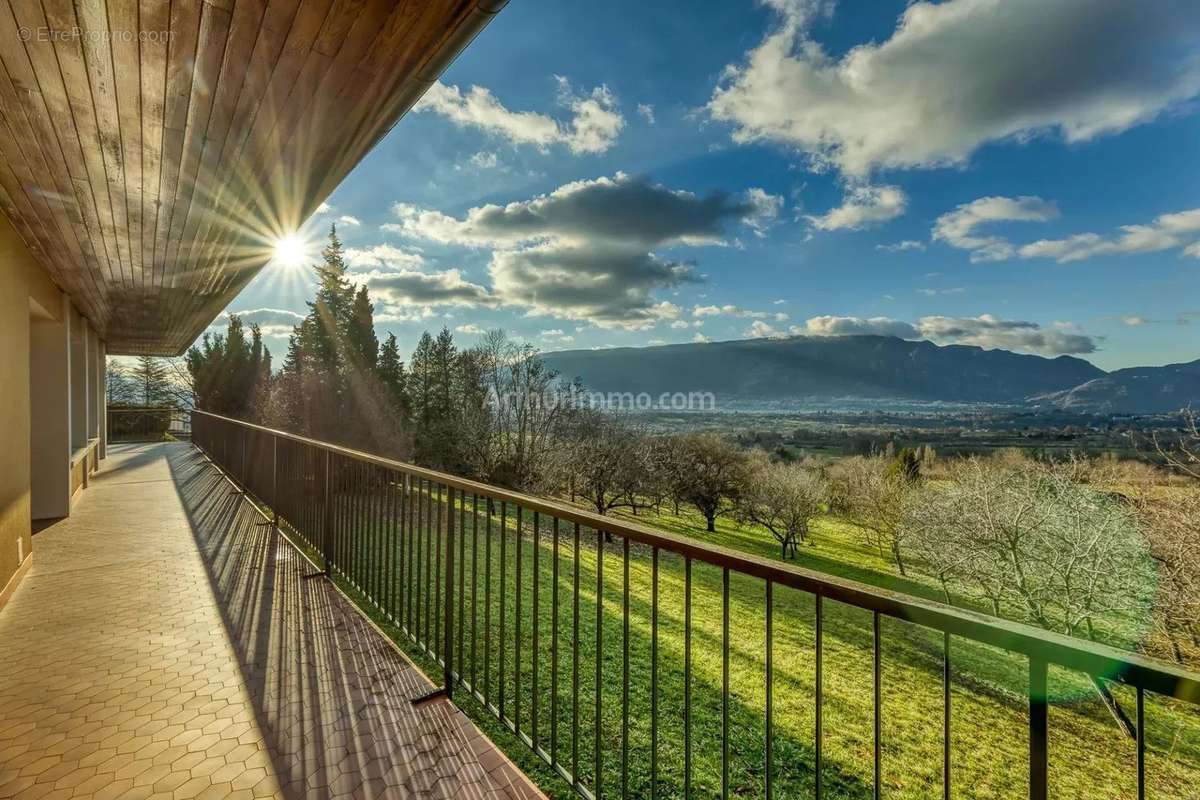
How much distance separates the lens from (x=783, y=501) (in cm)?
2520

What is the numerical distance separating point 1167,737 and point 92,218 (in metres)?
18.8

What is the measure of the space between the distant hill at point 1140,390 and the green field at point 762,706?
4580 cm

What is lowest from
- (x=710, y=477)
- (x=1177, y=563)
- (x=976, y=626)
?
(x=710, y=477)

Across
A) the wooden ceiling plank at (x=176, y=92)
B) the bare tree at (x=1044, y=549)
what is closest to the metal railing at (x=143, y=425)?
the wooden ceiling plank at (x=176, y=92)

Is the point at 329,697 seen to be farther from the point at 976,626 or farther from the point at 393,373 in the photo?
the point at 393,373

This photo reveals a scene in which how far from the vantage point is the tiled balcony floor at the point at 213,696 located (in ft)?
5.81

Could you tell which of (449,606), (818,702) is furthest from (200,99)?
(818,702)

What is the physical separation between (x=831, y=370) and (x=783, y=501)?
6438 cm

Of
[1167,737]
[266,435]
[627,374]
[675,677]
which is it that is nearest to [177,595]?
[266,435]

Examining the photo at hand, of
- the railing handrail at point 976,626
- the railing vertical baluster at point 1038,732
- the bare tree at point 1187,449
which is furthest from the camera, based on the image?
the bare tree at point 1187,449

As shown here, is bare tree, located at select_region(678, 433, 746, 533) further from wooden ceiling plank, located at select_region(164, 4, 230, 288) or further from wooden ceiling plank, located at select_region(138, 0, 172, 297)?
wooden ceiling plank, located at select_region(138, 0, 172, 297)

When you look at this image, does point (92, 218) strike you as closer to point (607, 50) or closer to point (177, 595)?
point (177, 595)

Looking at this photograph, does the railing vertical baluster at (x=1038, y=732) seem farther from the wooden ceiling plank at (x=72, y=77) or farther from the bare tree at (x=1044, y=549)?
the bare tree at (x=1044, y=549)

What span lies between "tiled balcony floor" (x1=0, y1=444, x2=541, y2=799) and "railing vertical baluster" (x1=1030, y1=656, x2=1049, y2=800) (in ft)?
4.91
